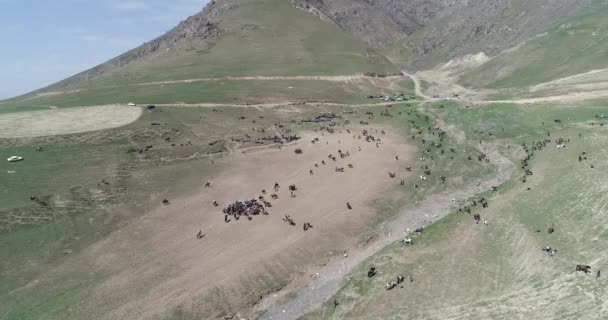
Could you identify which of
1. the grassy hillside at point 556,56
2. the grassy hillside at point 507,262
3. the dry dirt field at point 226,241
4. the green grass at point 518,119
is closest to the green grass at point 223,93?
the grassy hillside at point 556,56

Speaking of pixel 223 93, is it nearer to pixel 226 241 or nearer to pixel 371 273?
pixel 226 241

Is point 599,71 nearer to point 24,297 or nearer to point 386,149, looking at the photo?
point 386,149

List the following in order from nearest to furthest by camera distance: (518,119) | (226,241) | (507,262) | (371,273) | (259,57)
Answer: (507,262) < (371,273) < (226,241) < (518,119) < (259,57)

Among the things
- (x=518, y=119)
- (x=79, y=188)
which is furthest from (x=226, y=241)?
(x=518, y=119)

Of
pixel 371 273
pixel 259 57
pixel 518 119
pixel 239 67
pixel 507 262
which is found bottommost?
pixel 371 273

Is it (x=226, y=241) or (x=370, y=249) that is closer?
(x=370, y=249)

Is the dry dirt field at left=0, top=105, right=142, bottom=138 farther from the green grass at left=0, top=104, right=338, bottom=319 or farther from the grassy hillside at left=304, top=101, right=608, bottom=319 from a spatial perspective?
the grassy hillside at left=304, top=101, right=608, bottom=319

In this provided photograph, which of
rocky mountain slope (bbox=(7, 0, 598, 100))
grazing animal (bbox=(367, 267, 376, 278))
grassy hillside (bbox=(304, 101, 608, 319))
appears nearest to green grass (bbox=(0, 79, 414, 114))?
rocky mountain slope (bbox=(7, 0, 598, 100))

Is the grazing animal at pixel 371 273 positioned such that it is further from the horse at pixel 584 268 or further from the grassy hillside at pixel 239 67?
the grassy hillside at pixel 239 67
